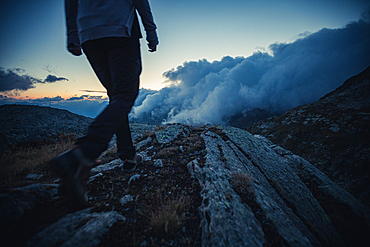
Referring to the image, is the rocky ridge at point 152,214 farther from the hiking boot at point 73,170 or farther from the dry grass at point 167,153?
the dry grass at point 167,153

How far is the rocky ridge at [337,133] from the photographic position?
51.3 meters

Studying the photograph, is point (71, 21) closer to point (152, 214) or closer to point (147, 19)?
point (147, 19)

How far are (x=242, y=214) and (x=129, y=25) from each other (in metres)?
3.56

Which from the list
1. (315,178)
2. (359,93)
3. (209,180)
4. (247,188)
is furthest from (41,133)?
(359,93)

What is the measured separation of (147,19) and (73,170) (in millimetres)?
2914

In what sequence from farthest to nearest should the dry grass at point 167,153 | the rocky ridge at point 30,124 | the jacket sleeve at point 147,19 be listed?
the rocky ridge at point 30,124 < the dry grass at point 167,153 < the jacket sleeve at point 147,19

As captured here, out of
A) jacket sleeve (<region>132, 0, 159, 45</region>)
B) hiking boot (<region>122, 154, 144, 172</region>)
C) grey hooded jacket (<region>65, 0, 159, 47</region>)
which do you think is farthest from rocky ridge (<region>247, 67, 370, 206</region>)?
grey hooded jacket (<region>65, 0, 159, 47</region>)

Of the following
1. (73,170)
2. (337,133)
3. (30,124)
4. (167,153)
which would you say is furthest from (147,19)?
(337,133)

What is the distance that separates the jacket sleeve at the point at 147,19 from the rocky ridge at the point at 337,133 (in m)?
66.2

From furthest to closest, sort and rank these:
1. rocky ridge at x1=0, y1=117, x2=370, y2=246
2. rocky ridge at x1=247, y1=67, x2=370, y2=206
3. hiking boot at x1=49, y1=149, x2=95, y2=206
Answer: rocky ridge at x1=247, y1=67, x2=370, y2=206
hiking boot at x1=49, y1=149, x2=95, y2=206
rocky ridge at x1=0, y1=117, x2=370, y2=246

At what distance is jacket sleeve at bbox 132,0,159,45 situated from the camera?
2473 millimetres

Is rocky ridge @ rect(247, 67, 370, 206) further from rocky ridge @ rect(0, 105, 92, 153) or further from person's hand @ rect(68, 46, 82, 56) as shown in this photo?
rocky ridge @ rect(0, 105, 92, 153)

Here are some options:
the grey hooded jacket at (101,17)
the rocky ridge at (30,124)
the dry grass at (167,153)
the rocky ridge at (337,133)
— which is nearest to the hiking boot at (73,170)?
the grey hooded jacket at (101,17)

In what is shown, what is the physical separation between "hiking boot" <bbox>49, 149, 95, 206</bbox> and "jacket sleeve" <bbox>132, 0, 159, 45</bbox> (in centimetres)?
261
